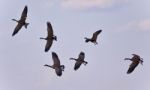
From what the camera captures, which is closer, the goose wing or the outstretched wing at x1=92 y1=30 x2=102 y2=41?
the outstretched wing at x1=92 y1=30 x2=102 y2=41

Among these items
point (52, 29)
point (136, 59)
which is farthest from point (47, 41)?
point (136, 59)

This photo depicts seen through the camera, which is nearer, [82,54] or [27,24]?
[27,24]

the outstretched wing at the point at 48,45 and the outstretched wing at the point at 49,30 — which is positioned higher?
the outstretched wing at the point at 49,30

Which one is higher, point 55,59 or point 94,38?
point 94,38

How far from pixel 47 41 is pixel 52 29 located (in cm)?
144

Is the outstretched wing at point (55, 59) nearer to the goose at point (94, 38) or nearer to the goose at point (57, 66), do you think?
the goose at point (57, 66)

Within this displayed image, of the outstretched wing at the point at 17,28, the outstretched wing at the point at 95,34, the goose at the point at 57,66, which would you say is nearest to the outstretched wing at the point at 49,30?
the goose at the point at 57,66

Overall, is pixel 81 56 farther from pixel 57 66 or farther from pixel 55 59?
pixel 57 66

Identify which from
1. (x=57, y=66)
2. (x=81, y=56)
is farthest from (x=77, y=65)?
(x=57, y=66)

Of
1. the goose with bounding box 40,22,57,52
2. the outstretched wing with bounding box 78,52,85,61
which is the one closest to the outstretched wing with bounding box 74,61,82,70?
the outstretched wing with bounding box 78,52,85,61

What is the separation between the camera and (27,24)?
70.6 metres

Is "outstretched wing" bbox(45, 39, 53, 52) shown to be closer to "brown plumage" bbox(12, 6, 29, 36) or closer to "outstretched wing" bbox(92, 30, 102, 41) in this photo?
"brown plumage" bbox(12, 6, 29, 36)

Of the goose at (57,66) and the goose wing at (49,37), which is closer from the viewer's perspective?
the goose at (57,66)

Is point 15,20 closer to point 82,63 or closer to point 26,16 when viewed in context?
point 26,16
